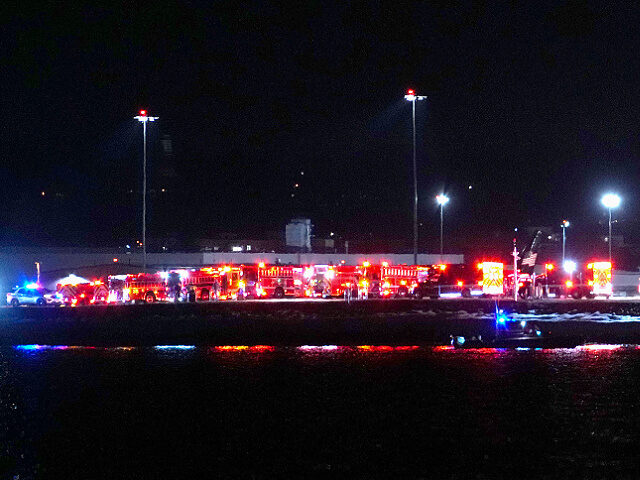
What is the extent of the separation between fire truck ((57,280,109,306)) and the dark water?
55.0ft

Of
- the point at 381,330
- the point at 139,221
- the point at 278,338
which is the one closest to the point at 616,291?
the point at 381,330

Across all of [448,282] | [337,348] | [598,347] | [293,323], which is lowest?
[598,347]

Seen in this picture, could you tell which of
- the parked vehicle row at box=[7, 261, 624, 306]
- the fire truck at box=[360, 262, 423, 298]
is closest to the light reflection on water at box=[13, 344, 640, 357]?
the parked vehicle row at box=[7, 261, 624, 306]

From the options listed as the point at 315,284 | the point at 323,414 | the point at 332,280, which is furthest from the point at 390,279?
the point at 323,414

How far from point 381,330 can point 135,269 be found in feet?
94.4

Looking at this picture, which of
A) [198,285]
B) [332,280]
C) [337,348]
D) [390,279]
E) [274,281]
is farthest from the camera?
[390,279]

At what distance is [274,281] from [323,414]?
3254 cm

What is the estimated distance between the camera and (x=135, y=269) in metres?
65.2

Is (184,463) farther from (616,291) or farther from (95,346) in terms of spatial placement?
(616,291)

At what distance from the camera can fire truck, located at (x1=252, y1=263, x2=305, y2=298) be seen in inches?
2195

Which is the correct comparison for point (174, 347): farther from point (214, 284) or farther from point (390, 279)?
point (390, 279)

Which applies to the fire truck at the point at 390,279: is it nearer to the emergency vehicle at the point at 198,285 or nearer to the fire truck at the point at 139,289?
the emergency vehicle at the point at 198,285

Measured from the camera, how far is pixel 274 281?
184 ft

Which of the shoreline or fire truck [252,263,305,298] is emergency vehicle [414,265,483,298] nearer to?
the shoreline
